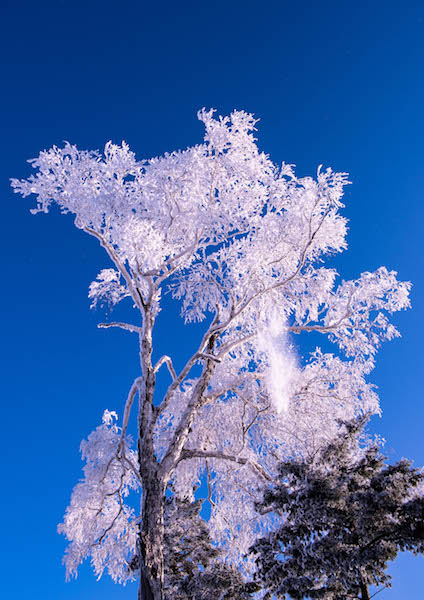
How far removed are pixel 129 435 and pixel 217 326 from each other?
10.5 feet

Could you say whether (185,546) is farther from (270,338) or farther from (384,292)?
(384,292)

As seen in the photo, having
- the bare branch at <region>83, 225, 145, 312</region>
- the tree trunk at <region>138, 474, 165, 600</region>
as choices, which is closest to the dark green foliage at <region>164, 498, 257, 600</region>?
the tree trunk at <region>138, 474, 165, 600</region>

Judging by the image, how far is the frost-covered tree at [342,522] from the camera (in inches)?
253

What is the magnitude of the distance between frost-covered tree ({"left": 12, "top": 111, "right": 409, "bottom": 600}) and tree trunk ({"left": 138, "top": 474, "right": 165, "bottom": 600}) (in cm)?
76

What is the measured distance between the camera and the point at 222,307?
12.6 meters

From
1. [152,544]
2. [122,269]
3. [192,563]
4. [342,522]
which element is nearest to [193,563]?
[192,563]

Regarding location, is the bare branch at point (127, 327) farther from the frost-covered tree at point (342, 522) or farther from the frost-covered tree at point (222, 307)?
the frost-covered tree at point (342, 522)

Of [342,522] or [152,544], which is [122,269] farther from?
[342,522]

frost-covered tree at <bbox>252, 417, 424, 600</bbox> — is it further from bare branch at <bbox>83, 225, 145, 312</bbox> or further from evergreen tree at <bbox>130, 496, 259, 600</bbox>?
bare branch at <bbox>83, 225, 145, 312</bbox>

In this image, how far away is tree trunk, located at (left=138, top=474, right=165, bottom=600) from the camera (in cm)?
856

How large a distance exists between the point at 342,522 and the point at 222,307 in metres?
6.71

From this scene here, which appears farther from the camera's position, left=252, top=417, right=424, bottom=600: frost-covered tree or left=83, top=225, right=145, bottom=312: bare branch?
left=83, top=225, right=145, bottom=312: bare branch

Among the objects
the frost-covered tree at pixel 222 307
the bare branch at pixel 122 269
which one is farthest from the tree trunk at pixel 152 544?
the bare branch at pixel 122 269

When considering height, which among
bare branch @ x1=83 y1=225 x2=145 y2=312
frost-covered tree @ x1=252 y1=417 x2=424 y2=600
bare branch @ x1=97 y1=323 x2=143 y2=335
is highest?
bare branch @ x1=83 y1=225 x2=145 y2=312
